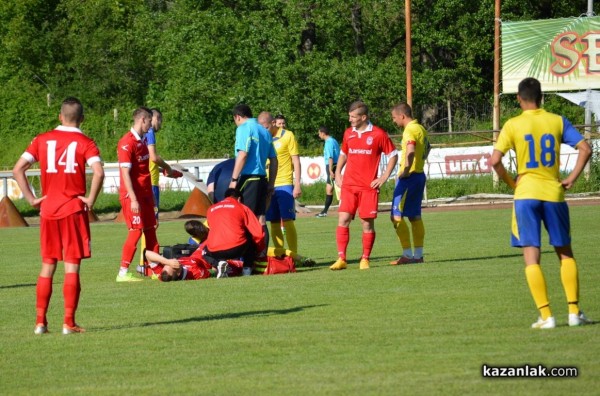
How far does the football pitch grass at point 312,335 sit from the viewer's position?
7.17m

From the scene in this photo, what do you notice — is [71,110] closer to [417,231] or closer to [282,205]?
[417,231]

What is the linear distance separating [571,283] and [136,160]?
6197 mm

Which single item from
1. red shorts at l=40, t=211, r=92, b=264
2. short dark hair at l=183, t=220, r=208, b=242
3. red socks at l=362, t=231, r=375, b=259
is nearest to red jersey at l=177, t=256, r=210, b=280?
short dark hair at l=183, t=220, r=208, b=242

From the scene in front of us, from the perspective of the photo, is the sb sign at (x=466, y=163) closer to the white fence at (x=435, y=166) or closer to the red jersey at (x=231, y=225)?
the white fence at (x=435, y=166)

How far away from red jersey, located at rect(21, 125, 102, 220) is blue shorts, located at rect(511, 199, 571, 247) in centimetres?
345

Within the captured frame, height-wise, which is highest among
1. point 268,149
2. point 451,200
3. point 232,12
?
point 232,12

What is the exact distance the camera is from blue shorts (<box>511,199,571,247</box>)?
8805mm

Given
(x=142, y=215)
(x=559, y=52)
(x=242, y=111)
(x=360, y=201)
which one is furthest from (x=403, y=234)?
(x=559, y=52)

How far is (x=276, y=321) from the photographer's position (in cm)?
988

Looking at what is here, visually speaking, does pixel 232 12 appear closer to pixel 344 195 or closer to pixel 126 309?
pixel 344 195

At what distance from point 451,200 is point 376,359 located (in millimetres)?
27125

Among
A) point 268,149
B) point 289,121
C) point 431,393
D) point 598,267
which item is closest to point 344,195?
point 268,149

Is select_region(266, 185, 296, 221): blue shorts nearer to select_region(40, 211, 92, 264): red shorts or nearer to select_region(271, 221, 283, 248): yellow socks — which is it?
select_region(271, 221, 283, 248): yellow socks

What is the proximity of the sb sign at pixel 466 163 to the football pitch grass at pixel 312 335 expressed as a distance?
835 inches
